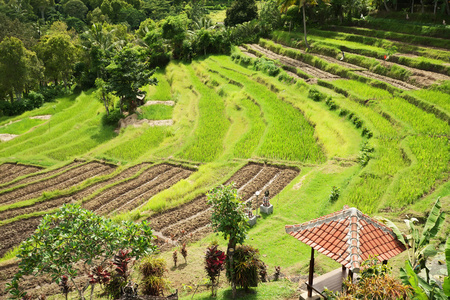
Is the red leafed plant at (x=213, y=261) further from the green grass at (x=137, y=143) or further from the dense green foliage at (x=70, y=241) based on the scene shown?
the green grass at (x=137, y=143)

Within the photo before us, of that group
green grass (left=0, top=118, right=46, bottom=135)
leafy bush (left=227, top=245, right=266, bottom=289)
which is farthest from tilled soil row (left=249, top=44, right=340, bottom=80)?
green grass (left=0, top=118, right=46, bottom=135)

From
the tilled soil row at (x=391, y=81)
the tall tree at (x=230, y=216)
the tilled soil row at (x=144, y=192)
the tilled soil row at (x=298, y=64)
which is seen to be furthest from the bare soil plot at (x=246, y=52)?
the tall tree at (x=230, y=216)

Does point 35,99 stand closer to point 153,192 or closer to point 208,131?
point 208,131

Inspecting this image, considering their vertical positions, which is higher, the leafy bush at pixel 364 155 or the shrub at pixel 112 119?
the shrub at pixel 112 119

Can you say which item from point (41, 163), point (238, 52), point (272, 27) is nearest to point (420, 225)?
point (41, 163)

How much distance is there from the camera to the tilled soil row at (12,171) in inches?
905

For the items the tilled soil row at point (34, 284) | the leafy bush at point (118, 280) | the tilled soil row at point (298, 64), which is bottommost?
the tilled soil row at point (34, 284)

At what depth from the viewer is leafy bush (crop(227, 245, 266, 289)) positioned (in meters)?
9.64

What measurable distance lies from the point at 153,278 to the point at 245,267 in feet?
8.11

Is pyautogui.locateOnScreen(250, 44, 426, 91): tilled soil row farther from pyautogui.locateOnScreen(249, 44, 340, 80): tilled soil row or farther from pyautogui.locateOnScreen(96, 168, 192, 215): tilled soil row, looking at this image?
pyautogui.locateOnScreen(96, 168, 192, 215): tilled soil row

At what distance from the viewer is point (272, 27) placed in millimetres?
46438

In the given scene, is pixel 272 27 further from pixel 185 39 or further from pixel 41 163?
pixel 41 163

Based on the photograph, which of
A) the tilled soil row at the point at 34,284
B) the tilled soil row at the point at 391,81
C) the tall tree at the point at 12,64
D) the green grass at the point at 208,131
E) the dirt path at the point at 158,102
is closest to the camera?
the tilled soil row at the point at 34,284

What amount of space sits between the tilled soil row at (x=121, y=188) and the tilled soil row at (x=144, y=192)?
35 centimetres
